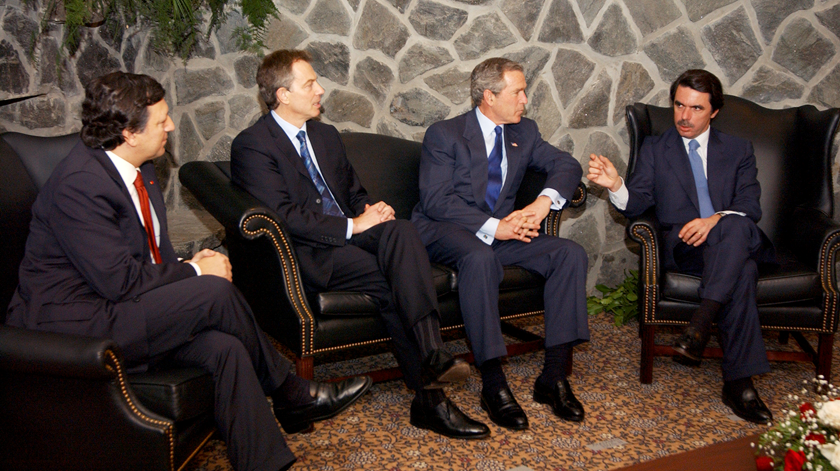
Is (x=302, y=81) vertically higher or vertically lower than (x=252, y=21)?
lower

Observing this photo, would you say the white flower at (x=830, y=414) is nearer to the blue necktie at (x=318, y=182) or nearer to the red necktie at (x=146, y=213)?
the red necktie at (x=146, y=213)

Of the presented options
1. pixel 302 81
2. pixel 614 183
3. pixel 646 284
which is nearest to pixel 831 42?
pixel 614 183

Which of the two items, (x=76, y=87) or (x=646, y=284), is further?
(x=76, y=87)

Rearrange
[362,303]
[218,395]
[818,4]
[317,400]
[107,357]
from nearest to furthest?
1. [107,357]
2. [218,395]
3. [317,400]
4. [362,303]
5. [818,4]

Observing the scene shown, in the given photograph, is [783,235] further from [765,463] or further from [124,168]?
[124,168]

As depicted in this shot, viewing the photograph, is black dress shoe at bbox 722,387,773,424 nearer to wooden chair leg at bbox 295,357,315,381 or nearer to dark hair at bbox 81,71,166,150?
wooden chair leg at bbox 295,357,315,381

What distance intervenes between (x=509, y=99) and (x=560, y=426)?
1.32 m

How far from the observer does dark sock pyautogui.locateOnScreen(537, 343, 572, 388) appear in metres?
2.57

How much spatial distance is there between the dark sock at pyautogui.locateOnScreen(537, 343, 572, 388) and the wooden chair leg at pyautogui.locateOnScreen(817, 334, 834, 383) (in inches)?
40.9

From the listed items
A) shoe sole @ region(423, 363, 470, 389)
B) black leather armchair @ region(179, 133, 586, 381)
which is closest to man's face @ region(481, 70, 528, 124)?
black leather armchair @ region(179, 133, 586, 381)

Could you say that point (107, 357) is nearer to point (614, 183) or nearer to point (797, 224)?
point (614, 183)

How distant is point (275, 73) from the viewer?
2.74 meters

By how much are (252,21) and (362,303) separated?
1.61m

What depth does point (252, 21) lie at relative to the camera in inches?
130
